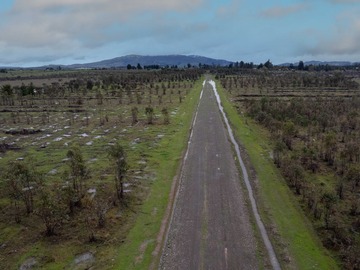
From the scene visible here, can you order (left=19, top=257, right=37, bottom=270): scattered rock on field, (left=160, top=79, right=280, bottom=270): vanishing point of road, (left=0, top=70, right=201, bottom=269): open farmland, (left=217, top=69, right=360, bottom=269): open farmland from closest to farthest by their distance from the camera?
(left=19, top=257, right=37, bottom=270): scattered rock on field
(left=160, top=79, right=280, bottom=270): vanishing point of road
(left=0, top=70, right=201, bottom=269): open farmland
(left=217, top=69, right=360, bottom=269): open farmland

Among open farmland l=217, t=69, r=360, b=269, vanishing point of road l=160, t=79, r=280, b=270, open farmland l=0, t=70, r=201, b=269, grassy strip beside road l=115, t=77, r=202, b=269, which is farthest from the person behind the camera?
open farmland l=217, t=69, r=360, b=269

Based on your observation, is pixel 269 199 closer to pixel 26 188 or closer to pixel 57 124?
pixel 26 188

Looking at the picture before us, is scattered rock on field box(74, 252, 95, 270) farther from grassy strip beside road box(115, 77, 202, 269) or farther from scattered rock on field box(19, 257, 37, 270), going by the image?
scattered rock on field box(19, 257, 37, 270)

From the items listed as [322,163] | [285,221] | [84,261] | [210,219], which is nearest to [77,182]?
[84,261]

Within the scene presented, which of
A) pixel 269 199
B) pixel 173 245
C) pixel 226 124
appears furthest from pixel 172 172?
pixel 226 124

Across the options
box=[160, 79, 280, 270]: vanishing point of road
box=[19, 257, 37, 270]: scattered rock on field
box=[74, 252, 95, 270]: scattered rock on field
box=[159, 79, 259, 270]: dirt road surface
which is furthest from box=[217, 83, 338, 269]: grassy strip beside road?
box=[19, 257, 37, 270]: scattered rock on field

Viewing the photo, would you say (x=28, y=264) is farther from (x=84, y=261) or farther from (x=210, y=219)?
(x=210, y=219)

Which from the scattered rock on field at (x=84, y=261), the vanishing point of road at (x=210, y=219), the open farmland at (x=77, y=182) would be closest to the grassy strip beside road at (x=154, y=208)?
the open farmland at (x=77, y=182)

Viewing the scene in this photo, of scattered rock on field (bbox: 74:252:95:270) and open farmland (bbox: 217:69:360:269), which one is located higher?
open farmland (bbox: 217:69:360:269)
